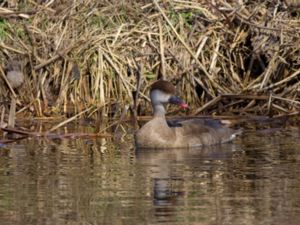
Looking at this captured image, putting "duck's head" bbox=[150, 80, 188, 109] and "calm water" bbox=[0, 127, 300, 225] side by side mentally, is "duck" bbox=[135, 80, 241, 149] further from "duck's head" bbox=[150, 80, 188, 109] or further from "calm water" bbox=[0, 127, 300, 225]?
"calm water" bbox=[0, 127, 300, 225]

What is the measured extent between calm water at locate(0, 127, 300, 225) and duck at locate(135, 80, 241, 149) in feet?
0.55

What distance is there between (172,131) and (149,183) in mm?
2793

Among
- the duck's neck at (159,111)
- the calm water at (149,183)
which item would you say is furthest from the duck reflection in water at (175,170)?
the duck's neck at (159,111)

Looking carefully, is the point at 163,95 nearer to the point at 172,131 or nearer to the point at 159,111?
the point at 159,111

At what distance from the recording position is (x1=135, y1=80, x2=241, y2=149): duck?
484 inches

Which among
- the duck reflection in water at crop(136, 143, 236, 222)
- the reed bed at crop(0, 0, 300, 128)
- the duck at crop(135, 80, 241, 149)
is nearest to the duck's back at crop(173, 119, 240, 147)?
the duck at crop(135, 80, 241, 149)

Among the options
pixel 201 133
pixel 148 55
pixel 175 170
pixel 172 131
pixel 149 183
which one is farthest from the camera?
pixel 148 55

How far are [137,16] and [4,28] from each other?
5.66 ft

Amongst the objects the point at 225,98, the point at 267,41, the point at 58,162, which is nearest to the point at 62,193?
the point at 58,162

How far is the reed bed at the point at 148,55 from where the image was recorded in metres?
14.7

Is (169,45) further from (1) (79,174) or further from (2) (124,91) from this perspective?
(1) (79,174)

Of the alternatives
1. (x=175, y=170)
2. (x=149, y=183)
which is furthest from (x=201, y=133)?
(x=149, y=183)

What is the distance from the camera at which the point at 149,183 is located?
31.6ft

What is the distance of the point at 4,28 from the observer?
15602 millimetres
